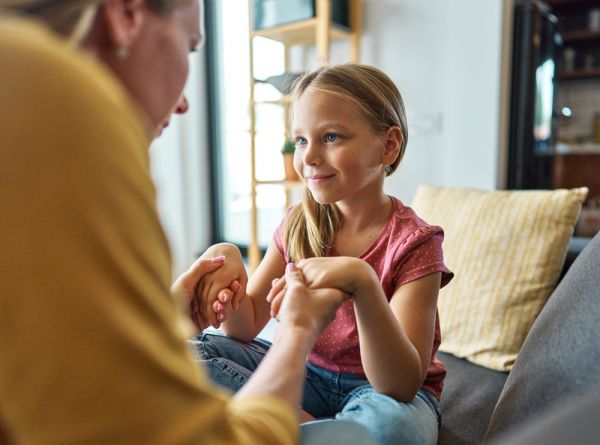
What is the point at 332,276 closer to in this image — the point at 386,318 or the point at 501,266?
the point at 386,318

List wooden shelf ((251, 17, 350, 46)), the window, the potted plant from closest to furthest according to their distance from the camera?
wooden shelf ((251, 17, 350, 46)) → the potted plant → the window

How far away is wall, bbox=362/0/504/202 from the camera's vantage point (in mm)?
2379

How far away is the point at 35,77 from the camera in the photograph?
0.34 metres

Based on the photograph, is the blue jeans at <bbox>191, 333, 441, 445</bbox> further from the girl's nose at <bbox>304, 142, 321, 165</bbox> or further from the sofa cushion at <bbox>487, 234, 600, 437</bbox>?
the girl's nose at <bbox>304, 142, 321, 165</bbox>

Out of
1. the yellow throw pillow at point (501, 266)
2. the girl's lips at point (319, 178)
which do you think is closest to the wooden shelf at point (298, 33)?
the yellow throw pillow at point (501, 266)

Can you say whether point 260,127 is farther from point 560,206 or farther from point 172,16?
point 172,16

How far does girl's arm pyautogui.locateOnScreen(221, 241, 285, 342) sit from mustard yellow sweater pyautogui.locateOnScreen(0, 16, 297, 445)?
0.63 metres

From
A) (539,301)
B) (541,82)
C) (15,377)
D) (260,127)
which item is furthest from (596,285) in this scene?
(260,127)

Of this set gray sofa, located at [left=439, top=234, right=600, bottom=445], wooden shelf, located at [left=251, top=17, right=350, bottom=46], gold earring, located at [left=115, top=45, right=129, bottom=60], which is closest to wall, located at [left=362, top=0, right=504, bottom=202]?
wooden shelf, located at [left=251, top=17, right=350, bottom=46]

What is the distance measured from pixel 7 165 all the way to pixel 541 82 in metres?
2.67

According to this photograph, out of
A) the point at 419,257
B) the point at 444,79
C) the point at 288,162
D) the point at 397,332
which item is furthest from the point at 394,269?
the point at 288,162

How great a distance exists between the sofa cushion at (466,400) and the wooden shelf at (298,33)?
6.42 ft

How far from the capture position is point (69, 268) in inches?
13.2

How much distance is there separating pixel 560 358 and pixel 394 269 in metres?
0.33
